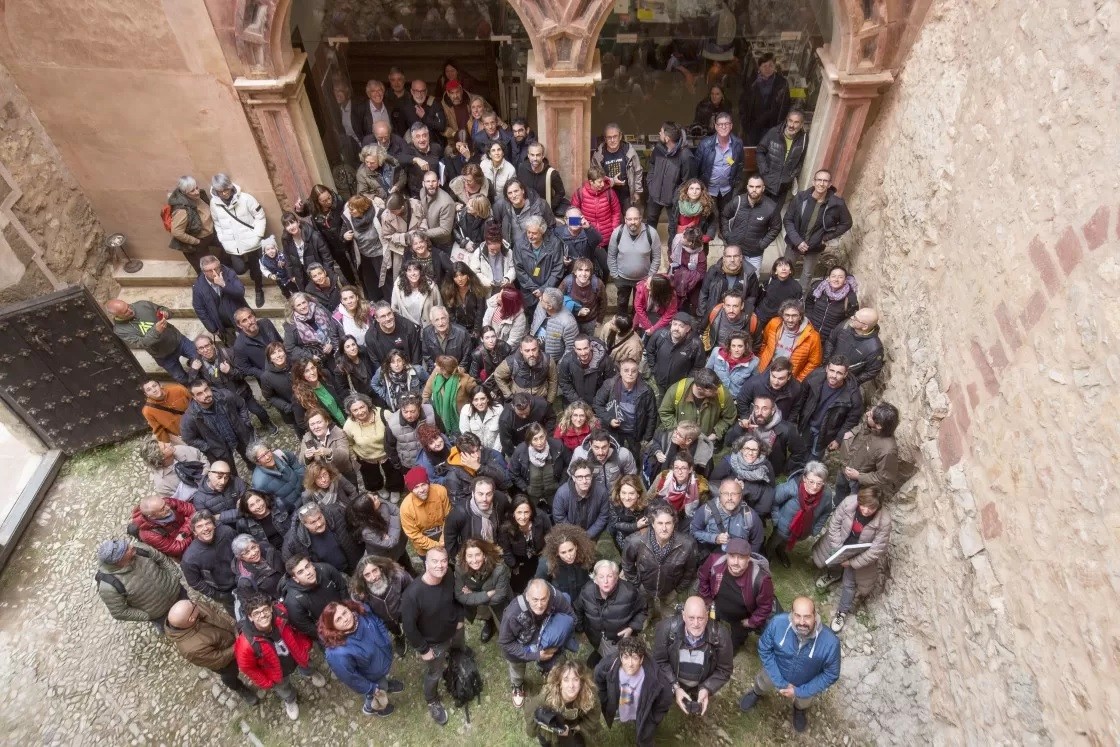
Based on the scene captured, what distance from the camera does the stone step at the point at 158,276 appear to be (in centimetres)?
873

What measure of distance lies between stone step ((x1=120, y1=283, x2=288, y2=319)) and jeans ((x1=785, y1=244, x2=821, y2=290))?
569 centimetres

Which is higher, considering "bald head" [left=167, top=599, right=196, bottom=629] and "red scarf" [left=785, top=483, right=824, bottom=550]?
"bald head" [left=167, top=599, right=196, bottom=629]

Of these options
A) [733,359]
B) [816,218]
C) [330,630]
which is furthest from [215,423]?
[816,218]

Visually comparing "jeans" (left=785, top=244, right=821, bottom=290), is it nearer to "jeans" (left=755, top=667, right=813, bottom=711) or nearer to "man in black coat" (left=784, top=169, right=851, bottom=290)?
"man in black coat" (left=784, top=169, right=851, bottom=290)

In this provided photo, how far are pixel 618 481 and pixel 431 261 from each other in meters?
3.11

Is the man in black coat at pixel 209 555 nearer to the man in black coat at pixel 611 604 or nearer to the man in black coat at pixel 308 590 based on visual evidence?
the man in black coat at pixel 308 590

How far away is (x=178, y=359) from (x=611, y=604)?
472cm

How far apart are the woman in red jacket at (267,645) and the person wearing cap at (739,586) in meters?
2.88

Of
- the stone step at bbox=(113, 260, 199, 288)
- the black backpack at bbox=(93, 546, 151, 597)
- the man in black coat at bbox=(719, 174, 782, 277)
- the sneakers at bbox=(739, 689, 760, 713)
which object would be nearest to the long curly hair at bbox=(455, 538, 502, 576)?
the sneakers at bbox=(739, 689, 760, 713)

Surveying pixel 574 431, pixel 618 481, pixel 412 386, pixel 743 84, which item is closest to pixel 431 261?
pixel 412 386

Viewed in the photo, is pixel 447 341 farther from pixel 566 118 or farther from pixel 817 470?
pixel 817 470

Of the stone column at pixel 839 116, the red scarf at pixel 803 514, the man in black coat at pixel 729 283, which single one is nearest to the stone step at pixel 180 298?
the man in black coat at pixel 729 283

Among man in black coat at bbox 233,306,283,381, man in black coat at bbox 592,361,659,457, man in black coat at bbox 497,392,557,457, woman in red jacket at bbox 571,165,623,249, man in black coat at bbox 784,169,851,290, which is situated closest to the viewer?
man in black coat at bbox 497,392,557,457

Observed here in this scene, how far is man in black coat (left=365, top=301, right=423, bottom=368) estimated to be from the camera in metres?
6.56
